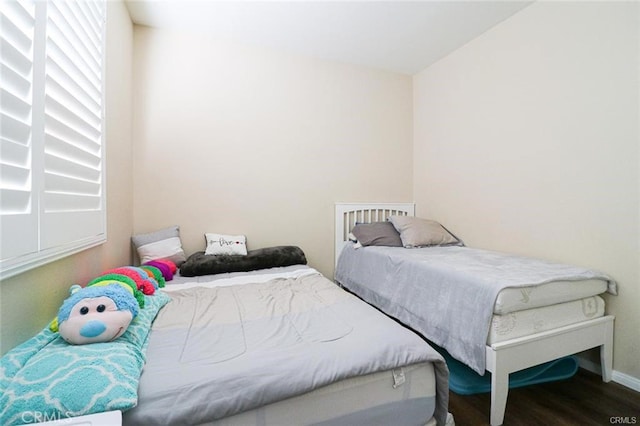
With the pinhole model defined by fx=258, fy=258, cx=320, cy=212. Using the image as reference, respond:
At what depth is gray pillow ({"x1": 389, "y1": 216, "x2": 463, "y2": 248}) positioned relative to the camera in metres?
2.42

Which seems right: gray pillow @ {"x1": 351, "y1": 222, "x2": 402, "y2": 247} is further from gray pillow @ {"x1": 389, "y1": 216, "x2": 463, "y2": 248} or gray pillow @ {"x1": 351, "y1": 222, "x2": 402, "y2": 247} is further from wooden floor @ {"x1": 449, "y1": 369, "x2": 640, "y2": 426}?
wooden floor @ {"x1": 449, "y1": 369, "x2": 640, "y2": 426}

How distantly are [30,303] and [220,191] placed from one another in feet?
5.27

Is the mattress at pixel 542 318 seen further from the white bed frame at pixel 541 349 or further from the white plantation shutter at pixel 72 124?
the white plantation shutter at pixel 72 124

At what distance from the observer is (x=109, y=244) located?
1.66 m

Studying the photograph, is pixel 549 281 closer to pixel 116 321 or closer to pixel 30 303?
pixel 116 321

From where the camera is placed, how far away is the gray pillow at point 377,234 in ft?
8.21

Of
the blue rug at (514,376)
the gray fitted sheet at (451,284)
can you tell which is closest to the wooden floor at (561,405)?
the blue rug at (514,376)

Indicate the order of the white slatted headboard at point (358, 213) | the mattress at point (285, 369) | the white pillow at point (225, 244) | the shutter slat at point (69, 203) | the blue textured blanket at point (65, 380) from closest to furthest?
the blue textured blanket at point (65, 380) → the mattress at point (285, 369) → the shutter slat at point (69, 203) → the white pillow at point (225, 244) → the white slatted headboard at point (358, 213)

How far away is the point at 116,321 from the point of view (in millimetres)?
839

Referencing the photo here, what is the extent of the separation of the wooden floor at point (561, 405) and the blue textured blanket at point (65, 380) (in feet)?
4.52

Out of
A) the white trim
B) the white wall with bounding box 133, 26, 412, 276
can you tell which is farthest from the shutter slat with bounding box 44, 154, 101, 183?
the white trim

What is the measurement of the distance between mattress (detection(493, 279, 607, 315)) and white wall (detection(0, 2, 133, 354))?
1890mm

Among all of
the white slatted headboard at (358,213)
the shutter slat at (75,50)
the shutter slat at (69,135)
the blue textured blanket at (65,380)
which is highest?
the shutter slat at (75,50)

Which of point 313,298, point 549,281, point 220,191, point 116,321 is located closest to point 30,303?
point 116,321
